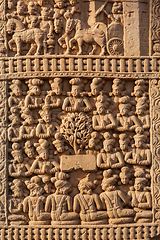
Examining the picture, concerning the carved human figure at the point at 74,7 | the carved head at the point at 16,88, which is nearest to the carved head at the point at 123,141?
the carved head at the point at 16,88

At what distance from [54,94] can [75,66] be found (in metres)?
0.49

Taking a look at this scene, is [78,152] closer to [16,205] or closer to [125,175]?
[125,175]

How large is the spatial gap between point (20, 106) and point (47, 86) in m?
0.47

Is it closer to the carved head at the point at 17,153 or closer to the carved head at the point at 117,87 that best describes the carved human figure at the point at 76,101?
the carved head at the point at 117,87

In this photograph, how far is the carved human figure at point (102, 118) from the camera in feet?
21.2

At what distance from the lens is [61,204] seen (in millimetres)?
6344

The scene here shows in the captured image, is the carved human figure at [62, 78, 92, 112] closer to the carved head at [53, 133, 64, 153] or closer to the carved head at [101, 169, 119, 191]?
the carved head at [53, 133, 64, 153]

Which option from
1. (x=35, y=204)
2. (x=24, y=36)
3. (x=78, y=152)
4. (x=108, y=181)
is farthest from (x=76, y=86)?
(x=35, y=204)

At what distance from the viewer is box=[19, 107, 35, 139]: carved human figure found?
6.46 meters

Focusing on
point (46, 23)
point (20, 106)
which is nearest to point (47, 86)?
point (20, 106)

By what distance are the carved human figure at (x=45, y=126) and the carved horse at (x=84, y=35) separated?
0.94 meters

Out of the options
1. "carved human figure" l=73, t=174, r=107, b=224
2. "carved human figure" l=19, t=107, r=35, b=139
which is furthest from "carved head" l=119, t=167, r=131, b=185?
"carved human figure" l=19, t=107, r=35, b=139

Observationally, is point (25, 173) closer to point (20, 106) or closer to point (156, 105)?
point (20, 106)

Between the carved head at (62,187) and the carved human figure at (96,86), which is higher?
the carved human figure at (96,86)
